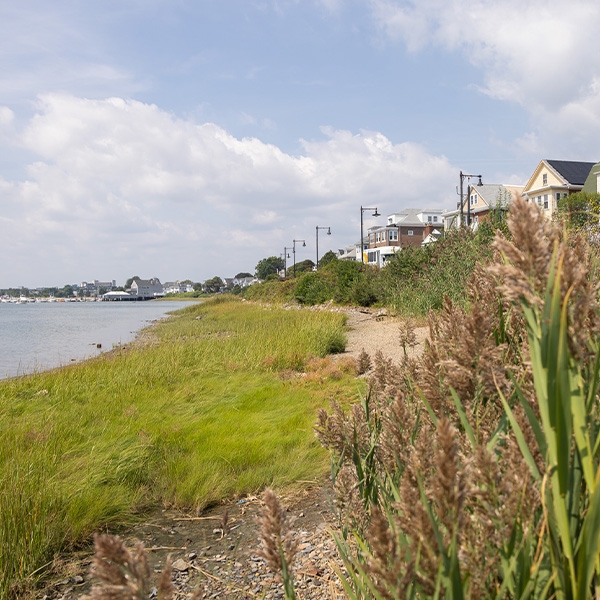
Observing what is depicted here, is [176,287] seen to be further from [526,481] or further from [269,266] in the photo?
[526,481]

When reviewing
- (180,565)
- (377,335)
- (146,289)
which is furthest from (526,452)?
(146,289)

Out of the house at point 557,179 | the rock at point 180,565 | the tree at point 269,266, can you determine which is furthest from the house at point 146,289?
the rock at point 180,565

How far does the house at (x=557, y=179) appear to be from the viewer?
45562 mm

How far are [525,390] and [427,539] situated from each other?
0.62m

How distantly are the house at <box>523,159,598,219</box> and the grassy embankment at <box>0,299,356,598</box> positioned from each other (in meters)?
42.7

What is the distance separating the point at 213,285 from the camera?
12988 cm

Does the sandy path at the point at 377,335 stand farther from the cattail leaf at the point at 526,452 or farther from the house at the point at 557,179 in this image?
the house at the point at 557,179

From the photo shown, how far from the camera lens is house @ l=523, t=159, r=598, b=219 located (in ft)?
149

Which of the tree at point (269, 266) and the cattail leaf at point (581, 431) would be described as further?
Result: the tree at point (269, 266)

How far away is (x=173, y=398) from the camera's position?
8.08 metres

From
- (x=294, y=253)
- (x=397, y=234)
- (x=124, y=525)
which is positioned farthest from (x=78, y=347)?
(x=397, y=234)

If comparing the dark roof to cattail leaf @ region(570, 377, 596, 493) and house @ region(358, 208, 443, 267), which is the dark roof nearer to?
house @ region(358, 208, 443, 267)

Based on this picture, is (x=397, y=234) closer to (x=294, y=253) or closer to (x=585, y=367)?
(x=294, y=253)

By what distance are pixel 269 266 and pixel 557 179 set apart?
2432 inches
